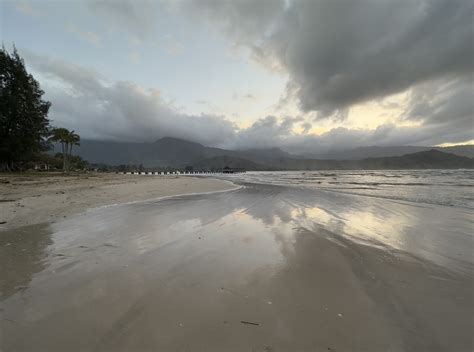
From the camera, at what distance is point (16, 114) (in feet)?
108

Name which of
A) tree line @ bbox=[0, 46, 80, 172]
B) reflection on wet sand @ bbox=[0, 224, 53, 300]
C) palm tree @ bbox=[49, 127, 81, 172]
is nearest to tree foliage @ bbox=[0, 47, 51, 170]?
tree line @ bbox=[0, 46, 80, 172]

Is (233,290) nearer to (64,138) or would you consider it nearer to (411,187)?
(411,187)

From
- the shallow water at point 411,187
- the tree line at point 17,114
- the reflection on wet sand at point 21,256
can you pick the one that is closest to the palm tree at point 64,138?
the tree line at point 17,114

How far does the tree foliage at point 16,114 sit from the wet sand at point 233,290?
38815mm

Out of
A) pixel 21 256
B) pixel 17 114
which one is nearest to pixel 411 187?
pixel 21 256

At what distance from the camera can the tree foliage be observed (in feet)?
106

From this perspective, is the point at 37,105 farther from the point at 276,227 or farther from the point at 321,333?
the point at 321,333

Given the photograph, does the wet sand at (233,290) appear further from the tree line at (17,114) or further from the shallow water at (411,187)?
the tree line at (17,114)

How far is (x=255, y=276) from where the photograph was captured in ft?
13.0

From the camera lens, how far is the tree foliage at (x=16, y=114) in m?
32.2

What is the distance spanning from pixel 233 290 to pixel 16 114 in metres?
46.2

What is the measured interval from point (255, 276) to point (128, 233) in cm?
453

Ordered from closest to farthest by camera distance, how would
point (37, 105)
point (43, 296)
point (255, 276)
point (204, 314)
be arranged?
point (204, 314) → point (43, 296) → point (255, 276) → point (37, 105)

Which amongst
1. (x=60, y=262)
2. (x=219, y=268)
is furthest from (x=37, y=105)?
(x=219, y=268)
